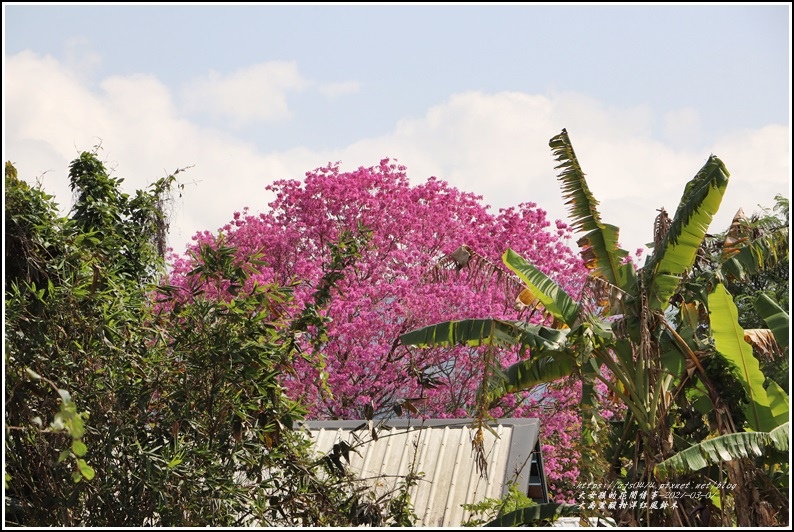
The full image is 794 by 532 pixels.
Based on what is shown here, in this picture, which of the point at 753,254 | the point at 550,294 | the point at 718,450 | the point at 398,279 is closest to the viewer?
the point at 718,450

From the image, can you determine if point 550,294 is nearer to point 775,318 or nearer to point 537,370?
point 537,370

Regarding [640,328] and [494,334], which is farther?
[494,334]

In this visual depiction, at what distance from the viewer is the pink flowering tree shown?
448 inches

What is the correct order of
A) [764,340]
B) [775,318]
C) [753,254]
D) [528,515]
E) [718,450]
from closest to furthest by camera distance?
[528,515], [718,450], [775,318], [753,254], [764,340]

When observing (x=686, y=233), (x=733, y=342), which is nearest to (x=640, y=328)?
(x=733, y=342)

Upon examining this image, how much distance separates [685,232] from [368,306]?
20.1ft

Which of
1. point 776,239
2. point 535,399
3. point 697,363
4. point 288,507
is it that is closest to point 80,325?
point 288,507

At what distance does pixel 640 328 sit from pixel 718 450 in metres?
1.09

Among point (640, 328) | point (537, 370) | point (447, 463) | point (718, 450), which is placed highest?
point (640, 328)

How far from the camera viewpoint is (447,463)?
716 centimetres

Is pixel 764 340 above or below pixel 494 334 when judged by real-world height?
above

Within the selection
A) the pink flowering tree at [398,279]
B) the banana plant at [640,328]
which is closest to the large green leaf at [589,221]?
the banana plant at [640,328]

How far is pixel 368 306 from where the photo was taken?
1165cm

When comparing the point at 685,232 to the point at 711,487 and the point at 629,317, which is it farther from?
the point at 711,487
